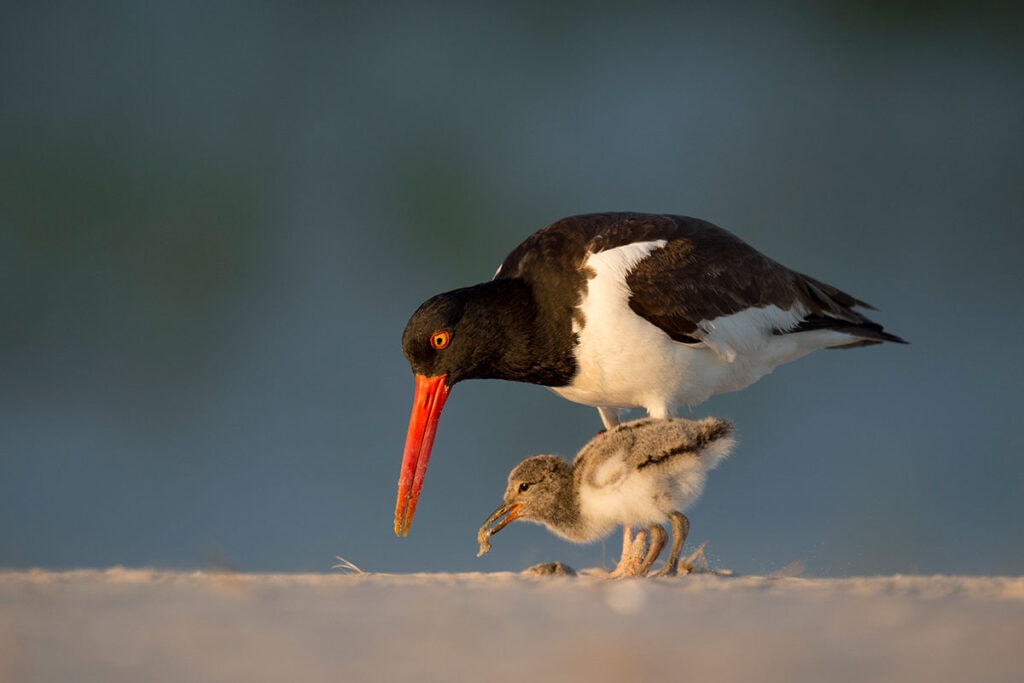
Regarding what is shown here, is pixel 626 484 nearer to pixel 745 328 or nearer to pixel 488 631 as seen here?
pixel 745 328

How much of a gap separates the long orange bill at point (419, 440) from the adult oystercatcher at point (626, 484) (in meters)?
0.69

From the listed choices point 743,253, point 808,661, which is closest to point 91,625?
point 808,661

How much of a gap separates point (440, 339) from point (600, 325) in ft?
2.68

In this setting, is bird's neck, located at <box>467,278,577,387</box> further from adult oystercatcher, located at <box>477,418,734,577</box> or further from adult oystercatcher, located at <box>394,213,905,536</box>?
adult oystercatcher, located at <box>477,418,734,577</box>

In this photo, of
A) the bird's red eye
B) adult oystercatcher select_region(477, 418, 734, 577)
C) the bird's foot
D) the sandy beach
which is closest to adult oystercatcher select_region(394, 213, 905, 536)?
the bird's red eye

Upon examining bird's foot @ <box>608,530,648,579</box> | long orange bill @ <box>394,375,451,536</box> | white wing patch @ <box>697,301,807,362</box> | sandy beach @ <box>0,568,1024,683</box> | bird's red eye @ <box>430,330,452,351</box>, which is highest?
white wing patch @ <box>697,301,807,362</box>

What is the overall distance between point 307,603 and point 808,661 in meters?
1.49

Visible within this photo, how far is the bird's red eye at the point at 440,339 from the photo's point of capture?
6046 mm

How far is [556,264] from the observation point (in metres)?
6.17

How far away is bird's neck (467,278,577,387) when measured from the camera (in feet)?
19.8

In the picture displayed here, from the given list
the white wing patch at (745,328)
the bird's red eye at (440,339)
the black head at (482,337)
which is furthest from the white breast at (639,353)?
the bird's red eye at (440,339)

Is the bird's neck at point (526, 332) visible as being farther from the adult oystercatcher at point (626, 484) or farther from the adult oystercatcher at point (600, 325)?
the adult oystercatcher at point (626, 484)

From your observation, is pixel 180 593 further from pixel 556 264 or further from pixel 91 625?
pixel 556 264

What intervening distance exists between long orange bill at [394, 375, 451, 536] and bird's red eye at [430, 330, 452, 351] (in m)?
0.18
